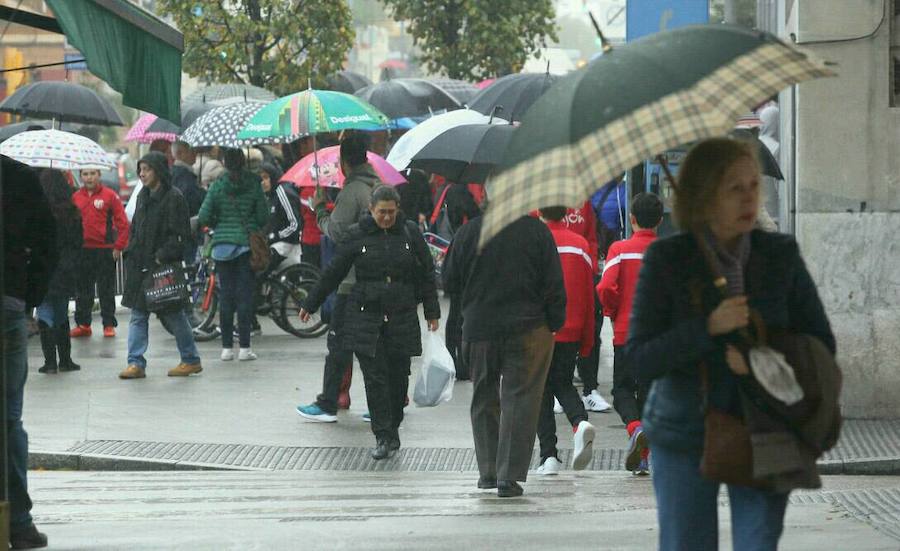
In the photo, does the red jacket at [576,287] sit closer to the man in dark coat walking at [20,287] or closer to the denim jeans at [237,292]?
the man in dark coat walking at [20,287]

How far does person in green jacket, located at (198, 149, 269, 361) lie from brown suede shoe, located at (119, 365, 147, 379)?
3.83ft

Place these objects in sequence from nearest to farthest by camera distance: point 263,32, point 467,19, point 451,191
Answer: point 451,191 < point 263,32 < point 467,19

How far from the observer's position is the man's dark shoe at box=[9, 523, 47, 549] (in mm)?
7137

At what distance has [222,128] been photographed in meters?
16.6

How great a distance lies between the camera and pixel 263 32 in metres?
27.0

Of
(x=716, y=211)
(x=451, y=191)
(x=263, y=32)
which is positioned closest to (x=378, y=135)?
(x=451, y=191)

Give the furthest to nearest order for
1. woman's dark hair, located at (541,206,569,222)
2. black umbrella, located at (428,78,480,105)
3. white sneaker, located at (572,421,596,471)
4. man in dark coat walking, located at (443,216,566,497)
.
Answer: black umbrella, located at (428,78,480,105)
white sneaker, located at (572,421,596,471)
woman's dark hair, located at (541,206,569,222)
man in dark coat walking, located at (443,216,566,497)

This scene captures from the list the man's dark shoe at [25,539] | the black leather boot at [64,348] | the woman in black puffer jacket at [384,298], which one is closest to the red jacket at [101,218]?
the black leather boot at [64,348]

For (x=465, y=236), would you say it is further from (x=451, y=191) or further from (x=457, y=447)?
(x=451, y=191)

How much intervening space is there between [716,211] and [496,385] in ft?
15.1

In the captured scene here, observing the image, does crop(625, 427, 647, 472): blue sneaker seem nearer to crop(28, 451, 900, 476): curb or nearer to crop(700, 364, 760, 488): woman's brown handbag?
crop(28, 451, 900, 476): curb

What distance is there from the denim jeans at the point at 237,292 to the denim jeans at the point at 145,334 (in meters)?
0.86

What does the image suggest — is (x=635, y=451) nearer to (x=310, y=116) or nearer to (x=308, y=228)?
(x=310, y=116)

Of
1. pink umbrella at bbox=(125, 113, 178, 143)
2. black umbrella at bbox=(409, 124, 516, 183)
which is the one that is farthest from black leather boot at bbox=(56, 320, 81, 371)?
pink umbrella at bbox=(125, 113, 178, 143)
